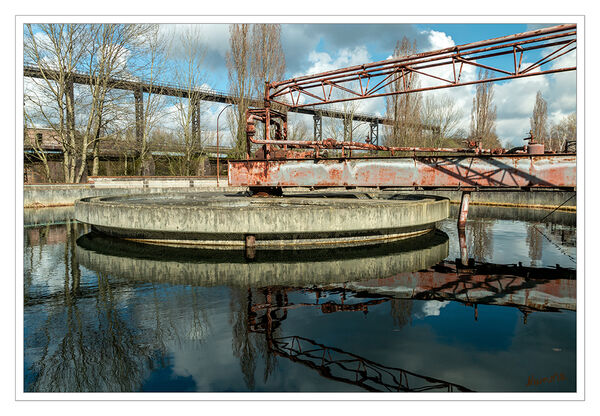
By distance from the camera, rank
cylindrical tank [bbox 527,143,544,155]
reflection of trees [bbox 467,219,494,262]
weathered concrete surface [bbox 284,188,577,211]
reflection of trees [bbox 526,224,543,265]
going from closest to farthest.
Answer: reflection of trees [bbox 526,224,543,265] → reflection of trees [bbox 467,219,494,262] → cylindrical tank [bbox 527,143,544,155] → weathered concrete surface [bbox 284,188,577,211]

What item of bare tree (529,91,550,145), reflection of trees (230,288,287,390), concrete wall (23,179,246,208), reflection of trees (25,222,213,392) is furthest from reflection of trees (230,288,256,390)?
bare tree (529,91,550,145)

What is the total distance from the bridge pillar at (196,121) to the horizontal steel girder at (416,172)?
20401 mm

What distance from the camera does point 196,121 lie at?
3009cm

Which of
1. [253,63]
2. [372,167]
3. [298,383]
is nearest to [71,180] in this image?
[253,63]

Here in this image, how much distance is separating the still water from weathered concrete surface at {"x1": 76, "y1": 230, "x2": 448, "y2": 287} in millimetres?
40

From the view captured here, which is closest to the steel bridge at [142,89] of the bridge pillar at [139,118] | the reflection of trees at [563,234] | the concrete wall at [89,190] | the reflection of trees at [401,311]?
the bridge pillar at [139,118]

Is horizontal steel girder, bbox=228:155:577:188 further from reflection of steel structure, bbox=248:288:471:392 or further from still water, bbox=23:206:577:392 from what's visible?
reflection of steel structure, bbox=248:288:471:392

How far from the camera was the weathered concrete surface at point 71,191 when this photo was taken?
16.5 meters

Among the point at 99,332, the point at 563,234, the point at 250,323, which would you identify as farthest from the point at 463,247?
the point at 99,332

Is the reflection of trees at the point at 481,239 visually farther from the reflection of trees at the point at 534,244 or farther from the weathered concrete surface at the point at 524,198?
the weathered concrete surface at the point at 524,198

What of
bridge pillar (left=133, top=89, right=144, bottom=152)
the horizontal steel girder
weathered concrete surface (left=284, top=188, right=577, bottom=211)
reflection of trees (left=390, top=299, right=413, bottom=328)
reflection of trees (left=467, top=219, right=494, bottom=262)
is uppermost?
bridge pillar (left=133, top=89, right=144, bottom=152)

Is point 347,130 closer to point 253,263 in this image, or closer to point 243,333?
point 253,263

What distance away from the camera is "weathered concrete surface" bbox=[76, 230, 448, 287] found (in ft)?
17.3

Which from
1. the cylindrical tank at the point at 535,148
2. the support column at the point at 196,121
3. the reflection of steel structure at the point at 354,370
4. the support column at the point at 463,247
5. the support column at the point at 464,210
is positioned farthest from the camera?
the support column at the point at 196,121
